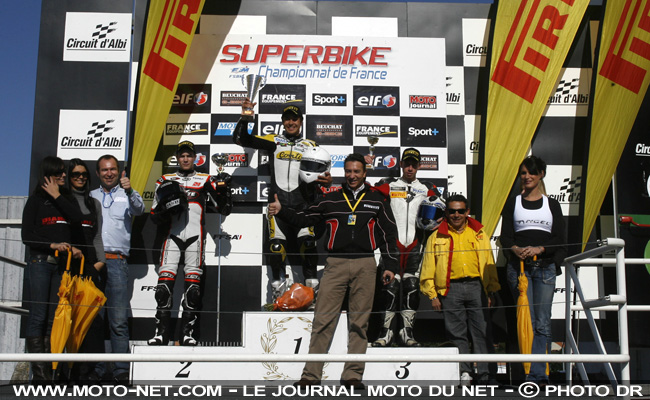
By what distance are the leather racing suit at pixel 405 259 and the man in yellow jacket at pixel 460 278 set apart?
0.33 metres

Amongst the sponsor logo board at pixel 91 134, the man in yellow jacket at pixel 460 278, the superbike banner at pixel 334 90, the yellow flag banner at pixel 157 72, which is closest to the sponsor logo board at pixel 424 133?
the superbike banner at pixel 334 90

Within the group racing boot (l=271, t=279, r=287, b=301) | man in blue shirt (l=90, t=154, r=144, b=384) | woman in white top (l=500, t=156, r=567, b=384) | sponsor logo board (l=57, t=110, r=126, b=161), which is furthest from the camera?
sponsor logo board (l=57, t=110, r=126, b=161)

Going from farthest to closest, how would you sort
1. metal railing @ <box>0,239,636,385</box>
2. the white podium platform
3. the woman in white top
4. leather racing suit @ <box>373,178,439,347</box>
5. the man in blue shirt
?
leather racing suit @ <box>373,178,439,347</box> < the man in blue shirt < the woman in white top < the white podium platform < metal railing @ <box>0,239,636,385</box>

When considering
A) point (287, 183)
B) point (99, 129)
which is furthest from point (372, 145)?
point (99, 129)

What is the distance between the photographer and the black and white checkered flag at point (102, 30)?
5.80 m

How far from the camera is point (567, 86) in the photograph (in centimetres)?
600

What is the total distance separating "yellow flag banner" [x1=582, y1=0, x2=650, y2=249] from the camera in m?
5.57

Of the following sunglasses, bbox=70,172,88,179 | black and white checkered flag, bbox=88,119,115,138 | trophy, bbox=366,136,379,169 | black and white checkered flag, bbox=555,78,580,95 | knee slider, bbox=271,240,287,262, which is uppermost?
black and white checkered flag, bbox=555,78,580,95

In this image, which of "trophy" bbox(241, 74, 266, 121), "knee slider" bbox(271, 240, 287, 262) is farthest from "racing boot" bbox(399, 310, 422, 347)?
"trophy" bbox(241, 74, 266, 121)

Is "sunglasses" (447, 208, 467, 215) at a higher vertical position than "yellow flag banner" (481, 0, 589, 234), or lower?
lower

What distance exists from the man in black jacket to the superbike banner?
128 centimetres

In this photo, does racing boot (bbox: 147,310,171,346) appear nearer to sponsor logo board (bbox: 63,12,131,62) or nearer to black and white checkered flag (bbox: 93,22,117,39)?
sponsor logo board (bbox: 63,12,131,62)

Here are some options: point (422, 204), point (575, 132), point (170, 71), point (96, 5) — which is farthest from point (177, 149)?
point (575, 132)

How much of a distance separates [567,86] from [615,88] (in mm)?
471
